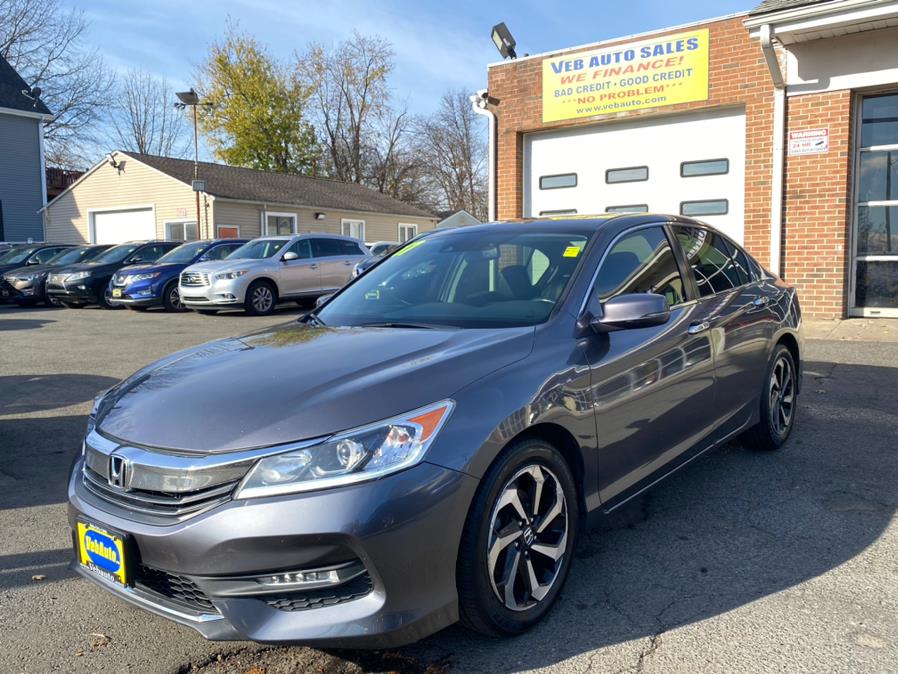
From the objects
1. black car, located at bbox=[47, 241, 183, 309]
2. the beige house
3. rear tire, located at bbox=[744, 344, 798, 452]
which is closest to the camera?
rear tire, located at bbox=[744, 344, 798, 452]

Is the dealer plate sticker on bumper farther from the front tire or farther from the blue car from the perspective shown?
the blue car

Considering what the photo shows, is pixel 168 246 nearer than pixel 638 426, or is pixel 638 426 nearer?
pixel 638 426

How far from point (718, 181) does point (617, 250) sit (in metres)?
8.88

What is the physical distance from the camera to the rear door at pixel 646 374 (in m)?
3.24

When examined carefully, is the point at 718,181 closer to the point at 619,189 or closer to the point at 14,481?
the point at 619,189

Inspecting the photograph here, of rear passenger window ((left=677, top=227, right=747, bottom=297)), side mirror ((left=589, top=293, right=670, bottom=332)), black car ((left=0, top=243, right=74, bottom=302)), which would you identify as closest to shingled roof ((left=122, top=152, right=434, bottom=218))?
black car ((left=0, top=243, right=74, bottom=302))

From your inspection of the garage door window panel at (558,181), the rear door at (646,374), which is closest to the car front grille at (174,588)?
the rear door at (646,374)

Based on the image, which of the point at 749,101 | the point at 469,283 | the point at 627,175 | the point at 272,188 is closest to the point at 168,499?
the point at 469,283

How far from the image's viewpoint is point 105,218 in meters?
30.4

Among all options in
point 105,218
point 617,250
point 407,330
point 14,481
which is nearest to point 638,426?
point 617,250

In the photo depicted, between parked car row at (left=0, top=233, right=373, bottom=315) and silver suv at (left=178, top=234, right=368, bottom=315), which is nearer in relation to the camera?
silver suv at (left=178, top=234, right=368, bottom=315)

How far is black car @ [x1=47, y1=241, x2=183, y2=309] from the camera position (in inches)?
650

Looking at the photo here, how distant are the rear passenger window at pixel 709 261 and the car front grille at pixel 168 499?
115 inches

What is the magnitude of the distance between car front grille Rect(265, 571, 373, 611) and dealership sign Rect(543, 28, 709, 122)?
10.9 meters
